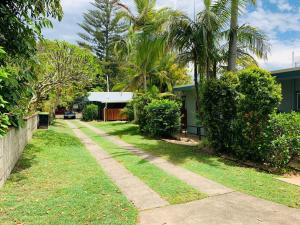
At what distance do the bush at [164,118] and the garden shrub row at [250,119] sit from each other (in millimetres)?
4412

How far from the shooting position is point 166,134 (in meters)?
16.6

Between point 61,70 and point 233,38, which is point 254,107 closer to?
point 233,38

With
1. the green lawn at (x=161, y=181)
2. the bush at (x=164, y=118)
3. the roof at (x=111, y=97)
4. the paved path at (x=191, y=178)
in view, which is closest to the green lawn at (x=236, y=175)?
the paved path at (x=191, y=178)

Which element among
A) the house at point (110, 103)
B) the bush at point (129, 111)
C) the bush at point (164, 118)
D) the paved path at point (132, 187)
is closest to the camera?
the paved path at point (132, 187)

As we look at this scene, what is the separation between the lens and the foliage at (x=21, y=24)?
25.8ft

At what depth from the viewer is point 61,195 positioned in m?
6.20

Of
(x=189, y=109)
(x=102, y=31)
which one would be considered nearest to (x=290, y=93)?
(x=189, y=109)

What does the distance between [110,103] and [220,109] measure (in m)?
26.2

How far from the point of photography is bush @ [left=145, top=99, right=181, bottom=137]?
16.2 m

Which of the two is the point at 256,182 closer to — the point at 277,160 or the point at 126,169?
the point at 277,160

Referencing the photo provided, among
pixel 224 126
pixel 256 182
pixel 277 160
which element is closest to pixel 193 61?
pixel 224 126

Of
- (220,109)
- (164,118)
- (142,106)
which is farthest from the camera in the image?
(142,106)

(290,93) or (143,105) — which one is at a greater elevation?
(290,93)

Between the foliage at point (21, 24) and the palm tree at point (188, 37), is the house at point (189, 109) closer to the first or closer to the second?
the palm tree at point (188, 37)
